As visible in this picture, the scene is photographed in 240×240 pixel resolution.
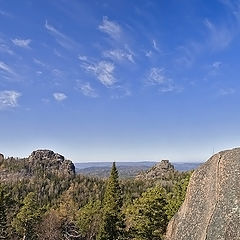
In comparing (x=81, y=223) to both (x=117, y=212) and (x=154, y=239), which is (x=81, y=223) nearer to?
(x=117, y=212)

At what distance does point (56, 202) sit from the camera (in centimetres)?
18425

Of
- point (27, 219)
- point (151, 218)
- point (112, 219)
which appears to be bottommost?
point (27, 219)

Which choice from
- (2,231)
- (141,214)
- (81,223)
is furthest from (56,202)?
(141,214)

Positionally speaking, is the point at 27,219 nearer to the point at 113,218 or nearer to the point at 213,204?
the point at 113,218

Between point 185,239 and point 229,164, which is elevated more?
point 229,164

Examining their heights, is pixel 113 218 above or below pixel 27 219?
above

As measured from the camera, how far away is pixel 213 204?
14.7 metres

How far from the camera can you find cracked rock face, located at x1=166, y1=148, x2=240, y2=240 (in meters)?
13.7

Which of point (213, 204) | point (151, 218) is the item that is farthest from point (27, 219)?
point (213, 204)

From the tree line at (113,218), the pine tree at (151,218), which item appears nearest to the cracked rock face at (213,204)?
the pine tree at (151,218)

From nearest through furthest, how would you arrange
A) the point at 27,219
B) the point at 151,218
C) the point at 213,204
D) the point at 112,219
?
the point at 213,204 → the point at 151,218 → the point at 112,219 → the point at 27,219

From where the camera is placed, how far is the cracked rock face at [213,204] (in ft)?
44.9

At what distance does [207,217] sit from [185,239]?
63.3 inches

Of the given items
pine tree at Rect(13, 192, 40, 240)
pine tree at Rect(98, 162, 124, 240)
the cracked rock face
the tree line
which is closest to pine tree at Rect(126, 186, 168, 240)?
the tree line
